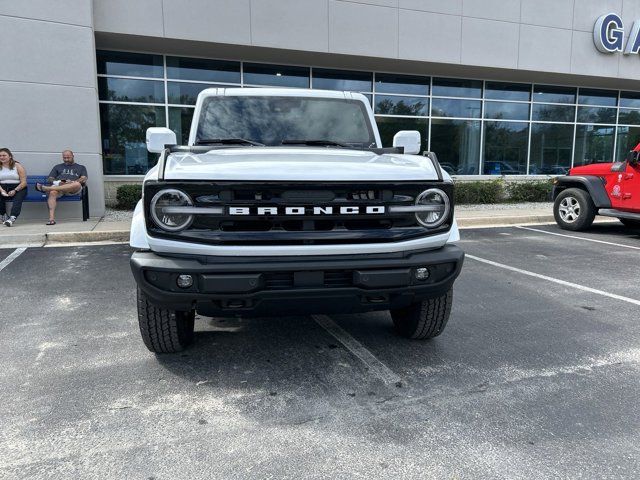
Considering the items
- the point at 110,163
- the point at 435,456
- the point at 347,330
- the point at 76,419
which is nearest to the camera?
the point at 435,456

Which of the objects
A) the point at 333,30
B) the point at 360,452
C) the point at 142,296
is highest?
the point at 333,30

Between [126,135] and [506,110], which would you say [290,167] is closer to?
[126,135]

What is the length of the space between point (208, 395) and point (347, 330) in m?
1.46

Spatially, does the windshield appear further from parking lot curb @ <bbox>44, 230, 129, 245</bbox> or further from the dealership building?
the dealership building

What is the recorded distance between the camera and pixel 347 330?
4129 millimetres

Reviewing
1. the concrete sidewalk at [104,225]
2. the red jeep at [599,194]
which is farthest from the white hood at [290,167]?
the red jeep at [599,194]

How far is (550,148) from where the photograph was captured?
57.3 ft

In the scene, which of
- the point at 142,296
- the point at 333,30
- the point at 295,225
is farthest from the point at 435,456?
the point at 333,30

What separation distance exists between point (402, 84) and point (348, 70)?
1853 mm

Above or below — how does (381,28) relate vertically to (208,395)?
above

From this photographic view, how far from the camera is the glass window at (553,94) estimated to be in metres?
16.8

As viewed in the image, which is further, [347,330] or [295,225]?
[347,330]

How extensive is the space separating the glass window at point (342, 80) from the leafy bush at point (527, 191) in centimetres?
540

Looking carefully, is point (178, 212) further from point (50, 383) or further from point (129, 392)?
point (50, 383)
